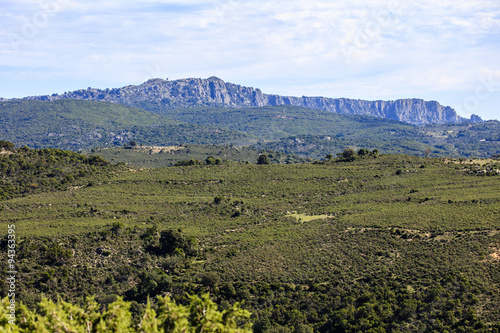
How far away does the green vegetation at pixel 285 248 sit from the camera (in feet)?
114

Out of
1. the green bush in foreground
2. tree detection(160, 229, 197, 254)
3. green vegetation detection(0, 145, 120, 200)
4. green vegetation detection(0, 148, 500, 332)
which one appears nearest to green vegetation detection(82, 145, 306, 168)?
green vegetation detection(0, 145, 120, 200)

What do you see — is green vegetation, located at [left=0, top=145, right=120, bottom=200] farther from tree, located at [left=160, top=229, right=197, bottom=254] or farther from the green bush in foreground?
the green bush in foreground

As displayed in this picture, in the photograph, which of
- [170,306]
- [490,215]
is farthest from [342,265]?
[170,306]

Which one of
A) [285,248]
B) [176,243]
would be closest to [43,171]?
[176,243]

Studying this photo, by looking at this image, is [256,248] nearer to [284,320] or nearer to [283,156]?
[284,320]

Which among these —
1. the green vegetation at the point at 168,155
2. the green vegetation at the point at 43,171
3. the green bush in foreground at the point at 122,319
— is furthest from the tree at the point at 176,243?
the green vegetation at the point at 168,155

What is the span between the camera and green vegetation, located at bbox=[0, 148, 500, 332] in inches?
1363

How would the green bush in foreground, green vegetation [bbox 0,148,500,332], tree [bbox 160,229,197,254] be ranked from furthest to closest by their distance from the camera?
tree [bbox 160,229,197,254] < green vegetation [bbox 0,148,500,332] < the green bush in foreground

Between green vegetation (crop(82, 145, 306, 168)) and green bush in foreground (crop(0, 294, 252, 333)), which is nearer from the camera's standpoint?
green bush in foreground (crop(0, 294, 252, 333))

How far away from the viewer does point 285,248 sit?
157ft

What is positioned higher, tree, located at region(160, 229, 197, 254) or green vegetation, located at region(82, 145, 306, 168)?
green vegetation, located at region(82, 145, 306, 168)

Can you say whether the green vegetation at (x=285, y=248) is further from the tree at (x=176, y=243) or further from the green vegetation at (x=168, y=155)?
the green vegetation at (x=168, y=155)

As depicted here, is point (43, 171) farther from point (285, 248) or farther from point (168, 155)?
point (168, 155)

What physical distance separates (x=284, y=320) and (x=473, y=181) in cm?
5066
